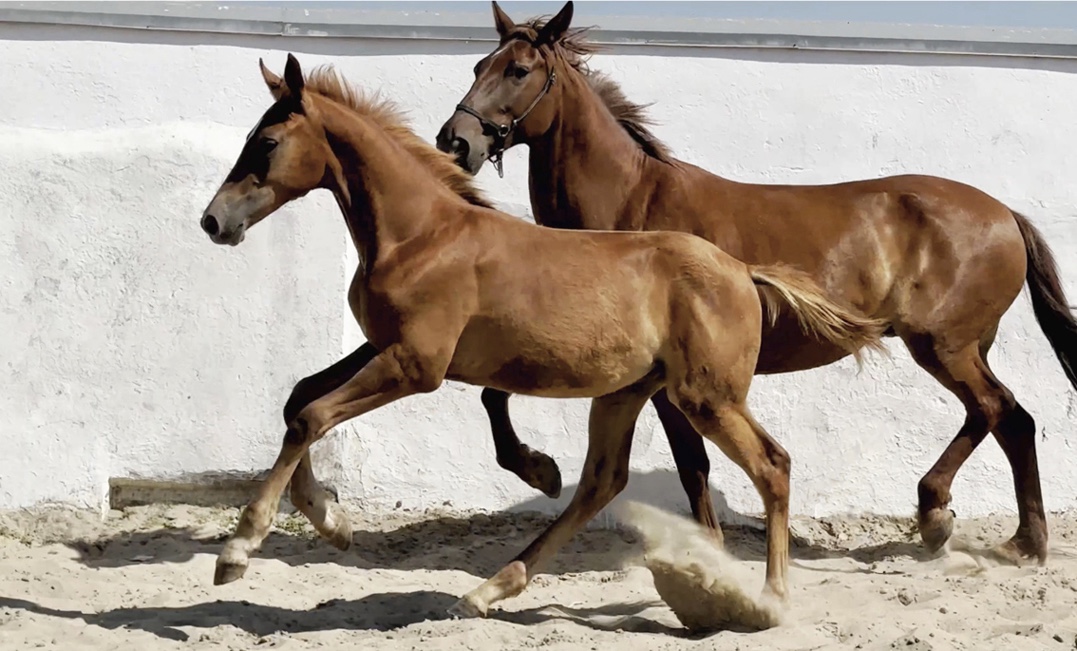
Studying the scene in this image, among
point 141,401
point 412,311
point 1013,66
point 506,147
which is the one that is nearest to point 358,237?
point 412,311

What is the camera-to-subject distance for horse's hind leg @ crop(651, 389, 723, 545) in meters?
6.26

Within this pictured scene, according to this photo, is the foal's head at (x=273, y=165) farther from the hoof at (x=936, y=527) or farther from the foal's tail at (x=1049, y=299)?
the foal's tail at (x=1049, y=299)

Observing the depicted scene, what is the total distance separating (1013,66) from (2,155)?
15.8 feet

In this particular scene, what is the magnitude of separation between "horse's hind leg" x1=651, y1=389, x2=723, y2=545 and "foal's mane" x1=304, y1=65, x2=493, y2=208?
1.40 meters

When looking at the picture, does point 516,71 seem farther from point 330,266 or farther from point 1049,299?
point 1049,299

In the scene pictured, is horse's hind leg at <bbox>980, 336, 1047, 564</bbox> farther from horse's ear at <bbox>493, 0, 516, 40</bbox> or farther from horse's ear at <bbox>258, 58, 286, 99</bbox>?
horse's ear at <bbox>258, 58, 286, 99</bbox>

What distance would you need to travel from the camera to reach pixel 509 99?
6020mm

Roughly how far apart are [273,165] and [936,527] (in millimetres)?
3185

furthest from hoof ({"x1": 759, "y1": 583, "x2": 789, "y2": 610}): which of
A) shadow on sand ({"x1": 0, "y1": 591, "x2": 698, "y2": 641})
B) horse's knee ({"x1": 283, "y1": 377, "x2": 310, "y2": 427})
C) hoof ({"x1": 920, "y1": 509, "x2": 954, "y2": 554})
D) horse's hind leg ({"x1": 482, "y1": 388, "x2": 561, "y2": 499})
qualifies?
horse's knee ({"x1": 283, "y1": 377, "x2": 310, "y2": 427})

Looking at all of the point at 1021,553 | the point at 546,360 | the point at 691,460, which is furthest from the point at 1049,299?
the point at 546,360

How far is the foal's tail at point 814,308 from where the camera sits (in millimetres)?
5293

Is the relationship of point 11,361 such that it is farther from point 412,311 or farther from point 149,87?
point 412,311

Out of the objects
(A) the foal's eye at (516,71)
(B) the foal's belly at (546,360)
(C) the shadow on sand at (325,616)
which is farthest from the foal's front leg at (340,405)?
(A) the foal's eye at (516,71)

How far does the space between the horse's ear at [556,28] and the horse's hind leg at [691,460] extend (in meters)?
1.55
